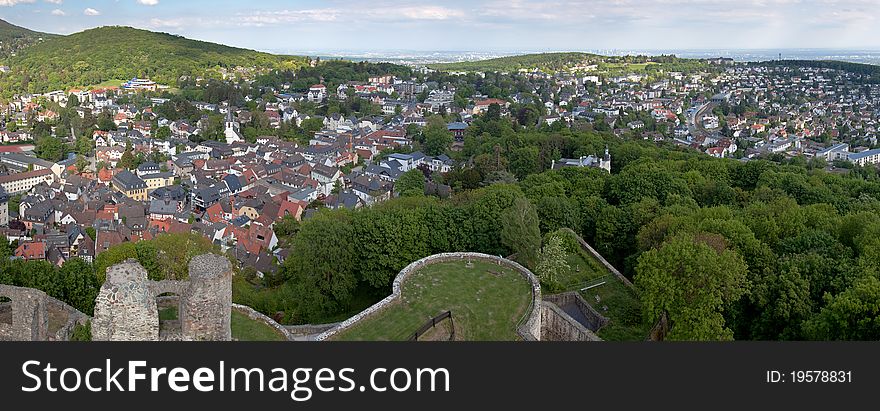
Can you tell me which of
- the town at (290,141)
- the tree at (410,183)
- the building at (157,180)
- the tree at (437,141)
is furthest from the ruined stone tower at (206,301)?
the tree at (437,141)

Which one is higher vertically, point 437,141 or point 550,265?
point 550,265

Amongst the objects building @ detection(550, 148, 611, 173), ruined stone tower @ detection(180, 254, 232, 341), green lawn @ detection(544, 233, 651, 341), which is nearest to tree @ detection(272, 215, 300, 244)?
building @ detection(550, 148, 611, 173)

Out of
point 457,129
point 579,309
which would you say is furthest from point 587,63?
point 579,309

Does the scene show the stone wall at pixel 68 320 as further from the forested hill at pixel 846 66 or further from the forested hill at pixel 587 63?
the forested hill at pixel 846 66

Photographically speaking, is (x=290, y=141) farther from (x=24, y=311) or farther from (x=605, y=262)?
(x=24, y=311)

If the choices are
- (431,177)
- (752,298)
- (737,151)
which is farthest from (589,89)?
(752,298)
